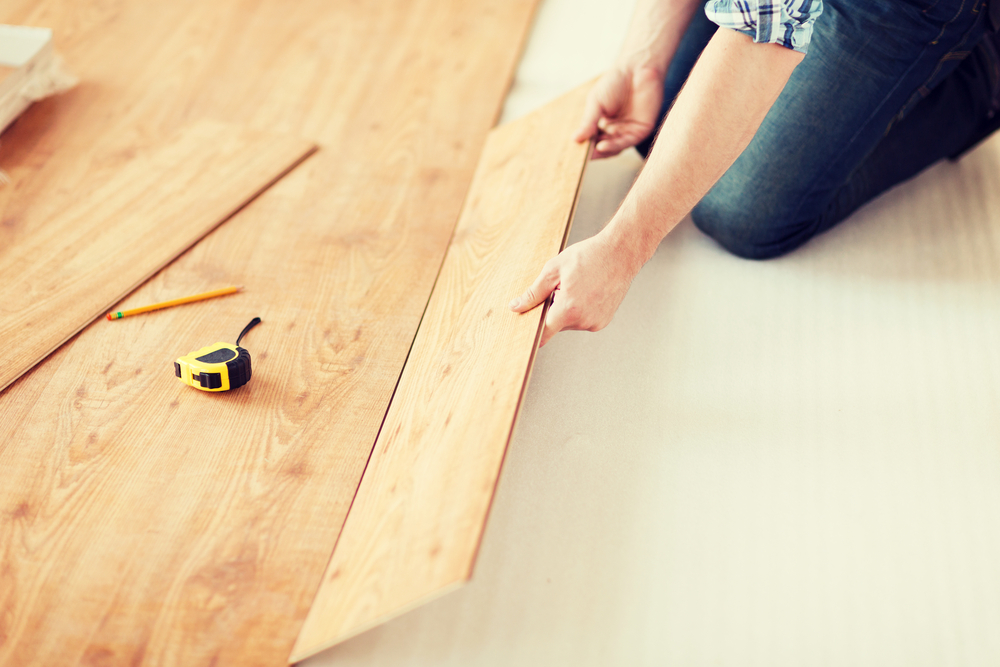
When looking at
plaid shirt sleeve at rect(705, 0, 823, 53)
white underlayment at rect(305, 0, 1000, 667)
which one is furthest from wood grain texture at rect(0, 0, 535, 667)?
plaid shirt sleeve at rect(705, 0, 823, 53)

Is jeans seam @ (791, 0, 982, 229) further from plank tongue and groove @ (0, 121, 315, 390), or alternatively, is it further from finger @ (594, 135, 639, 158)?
plank tongue and groove @ (0, 121, 315, 390)

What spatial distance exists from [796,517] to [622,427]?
0.29 m

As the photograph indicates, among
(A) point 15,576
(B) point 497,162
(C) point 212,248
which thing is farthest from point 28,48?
(A) point 15,576

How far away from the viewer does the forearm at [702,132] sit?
40.4 inches

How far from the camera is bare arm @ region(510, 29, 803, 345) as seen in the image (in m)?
1.03

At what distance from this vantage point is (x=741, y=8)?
0.98 meters

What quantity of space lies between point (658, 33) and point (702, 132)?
1.90 ft

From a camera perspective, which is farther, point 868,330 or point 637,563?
point 868,330

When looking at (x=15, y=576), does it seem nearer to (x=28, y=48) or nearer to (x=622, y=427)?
(x=622, y=427)

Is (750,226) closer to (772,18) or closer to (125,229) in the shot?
(772,18)

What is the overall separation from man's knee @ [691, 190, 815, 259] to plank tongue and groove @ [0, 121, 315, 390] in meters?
0.88

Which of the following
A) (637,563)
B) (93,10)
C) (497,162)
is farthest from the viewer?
(93,10)

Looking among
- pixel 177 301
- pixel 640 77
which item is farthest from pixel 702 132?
pixel 177 301

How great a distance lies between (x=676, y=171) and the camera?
1.09m
